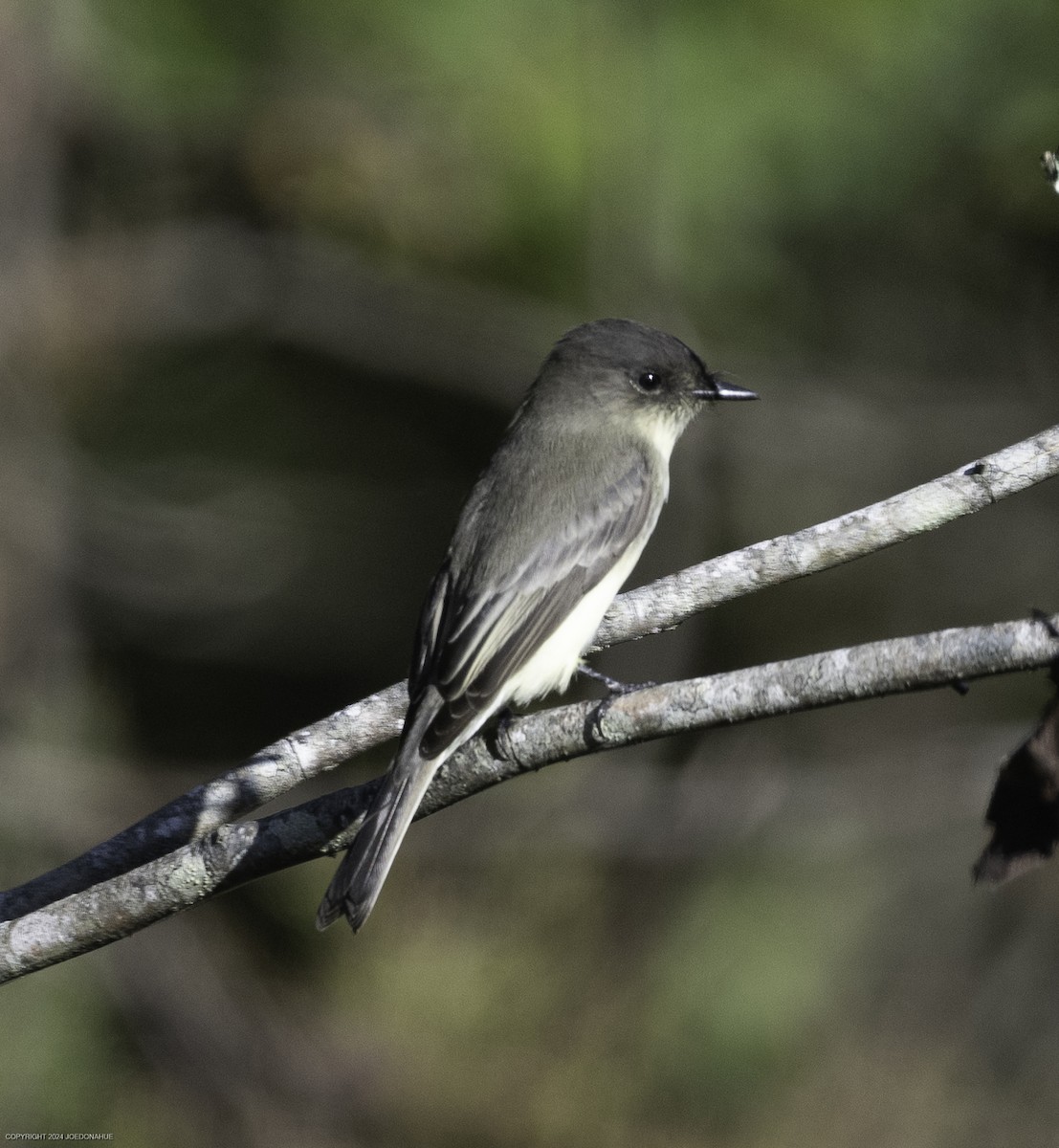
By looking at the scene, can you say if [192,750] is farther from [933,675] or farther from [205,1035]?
[933,675]

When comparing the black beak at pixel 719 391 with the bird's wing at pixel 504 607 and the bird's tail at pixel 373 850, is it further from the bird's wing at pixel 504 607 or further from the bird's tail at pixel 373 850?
the bird's tail at pixel 373 850

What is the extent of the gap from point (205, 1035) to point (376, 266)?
3.89 metres

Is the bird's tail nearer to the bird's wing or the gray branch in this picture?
the gray branch

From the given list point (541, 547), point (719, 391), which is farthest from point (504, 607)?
point (719, 391)

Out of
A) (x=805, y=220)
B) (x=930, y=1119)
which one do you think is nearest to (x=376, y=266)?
(x=805, y=220)

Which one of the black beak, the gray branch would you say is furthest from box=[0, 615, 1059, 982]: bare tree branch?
the black beak

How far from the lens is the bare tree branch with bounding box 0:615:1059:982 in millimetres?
2771

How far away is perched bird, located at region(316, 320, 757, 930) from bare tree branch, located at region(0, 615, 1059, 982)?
0.21m

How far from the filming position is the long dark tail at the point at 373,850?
3.25 meters

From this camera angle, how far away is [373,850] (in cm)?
327

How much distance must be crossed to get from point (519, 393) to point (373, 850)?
428 centimetres

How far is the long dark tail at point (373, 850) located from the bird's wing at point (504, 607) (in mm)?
200

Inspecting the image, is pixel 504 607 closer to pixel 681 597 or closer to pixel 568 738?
pixel 681 597

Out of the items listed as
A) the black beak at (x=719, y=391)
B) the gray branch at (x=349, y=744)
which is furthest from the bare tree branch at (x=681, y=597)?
the black beak at (x=719, y=391)
